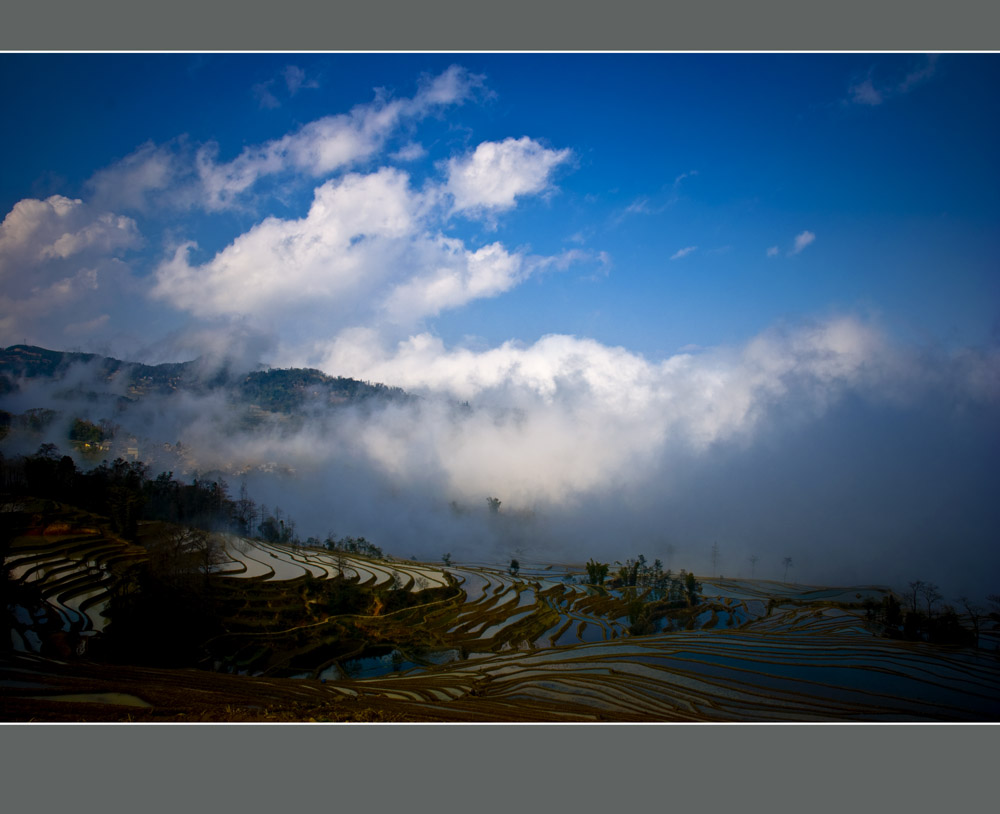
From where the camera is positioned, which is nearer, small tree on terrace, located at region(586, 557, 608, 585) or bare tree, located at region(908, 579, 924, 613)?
bare tree, located at region(908, 579, 924, 613)

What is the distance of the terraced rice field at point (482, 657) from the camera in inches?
319

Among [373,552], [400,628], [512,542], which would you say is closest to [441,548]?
[512,542]

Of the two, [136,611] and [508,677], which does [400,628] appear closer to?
[508,677]

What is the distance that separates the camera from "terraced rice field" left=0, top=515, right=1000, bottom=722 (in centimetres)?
809

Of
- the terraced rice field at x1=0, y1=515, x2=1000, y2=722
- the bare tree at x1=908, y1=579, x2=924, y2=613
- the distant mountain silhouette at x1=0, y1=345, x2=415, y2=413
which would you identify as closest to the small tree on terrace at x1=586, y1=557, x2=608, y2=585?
the terraced rice field at x1=0, y1=515, x2=1000, y2=722

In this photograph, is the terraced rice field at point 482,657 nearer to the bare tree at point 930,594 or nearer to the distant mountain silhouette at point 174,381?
the bare tree at point 930,594

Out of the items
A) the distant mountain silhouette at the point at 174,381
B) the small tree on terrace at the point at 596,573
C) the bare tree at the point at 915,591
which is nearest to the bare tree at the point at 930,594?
the bare tree at the point at 915,591

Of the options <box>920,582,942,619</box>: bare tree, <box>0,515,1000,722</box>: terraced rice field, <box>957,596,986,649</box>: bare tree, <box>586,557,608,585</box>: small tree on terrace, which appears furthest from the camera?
<box>586,557,608,585</box>: small tree on terrace

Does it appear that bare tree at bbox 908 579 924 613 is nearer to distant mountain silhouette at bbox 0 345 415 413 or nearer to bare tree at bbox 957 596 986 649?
bare tree at bbox 957 596 986 649

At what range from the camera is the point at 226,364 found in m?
37.8

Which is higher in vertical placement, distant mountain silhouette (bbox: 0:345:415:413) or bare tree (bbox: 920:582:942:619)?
distant mountain silhouette (bbox: 0:345:415:413)

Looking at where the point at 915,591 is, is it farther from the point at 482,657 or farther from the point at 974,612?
the point at 482,657

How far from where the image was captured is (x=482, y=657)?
11.8m

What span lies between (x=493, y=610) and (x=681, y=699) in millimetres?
7898
